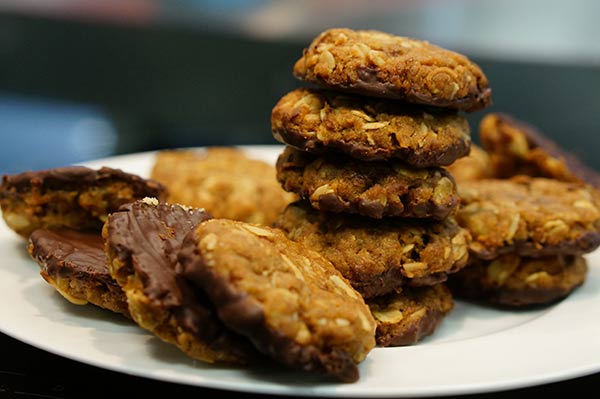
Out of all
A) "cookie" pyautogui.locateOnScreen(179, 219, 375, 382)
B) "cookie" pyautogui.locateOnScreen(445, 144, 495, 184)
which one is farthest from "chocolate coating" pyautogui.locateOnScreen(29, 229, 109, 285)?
"cookie" pyautogui.locateOnScreen(445, 144, 495, 184)

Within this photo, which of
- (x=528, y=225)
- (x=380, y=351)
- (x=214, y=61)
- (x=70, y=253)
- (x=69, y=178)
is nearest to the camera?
(x=380, y=351)

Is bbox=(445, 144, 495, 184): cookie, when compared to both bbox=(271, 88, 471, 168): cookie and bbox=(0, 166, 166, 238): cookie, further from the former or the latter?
bbox=(0, 166, 166, 238): cookie

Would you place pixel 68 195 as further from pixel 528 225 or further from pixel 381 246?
pixel 528 225

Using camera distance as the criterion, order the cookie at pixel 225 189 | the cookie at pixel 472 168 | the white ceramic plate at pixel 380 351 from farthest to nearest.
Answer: the cookie at pixel 472 168
the cookie at pixel 225 189
the white ceramic plate at pixel 380 351

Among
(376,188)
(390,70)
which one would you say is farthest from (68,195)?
(390,70)

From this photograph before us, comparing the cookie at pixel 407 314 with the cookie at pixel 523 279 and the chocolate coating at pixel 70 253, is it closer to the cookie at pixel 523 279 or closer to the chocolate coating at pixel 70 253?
the cookie at pixel 523 279

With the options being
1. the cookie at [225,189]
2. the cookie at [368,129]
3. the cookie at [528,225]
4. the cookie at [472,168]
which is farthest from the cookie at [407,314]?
the cookie at [472,168]
